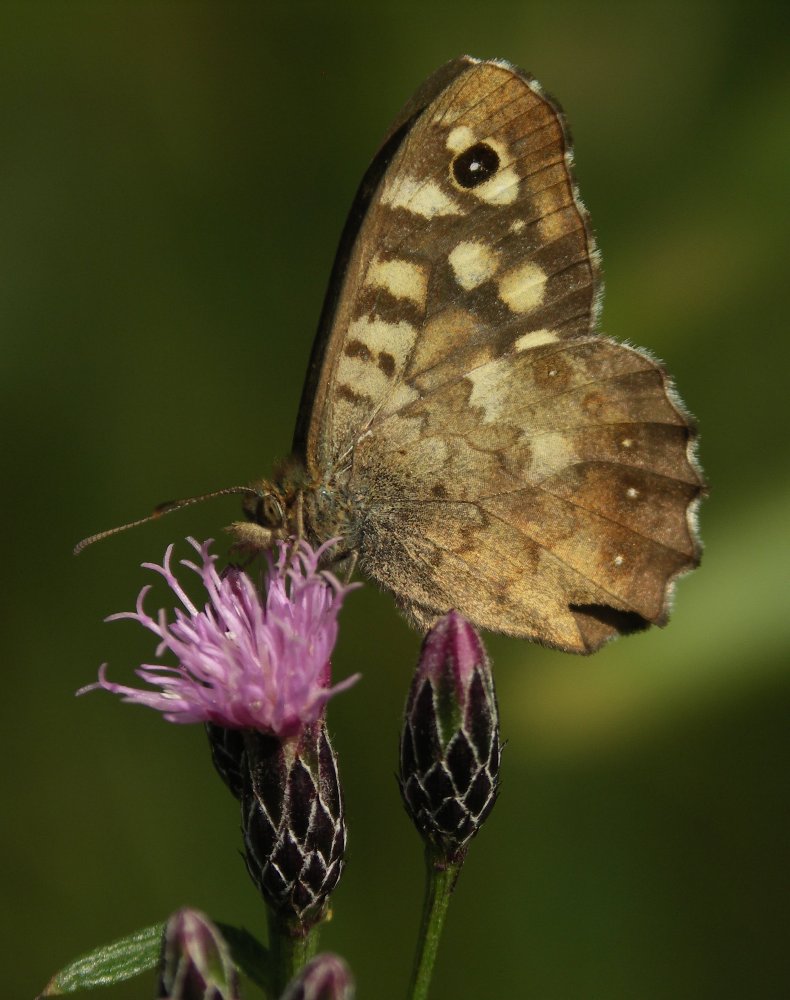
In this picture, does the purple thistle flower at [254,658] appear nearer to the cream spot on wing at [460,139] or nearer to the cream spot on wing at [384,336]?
the cream spot on wing at [384,336]

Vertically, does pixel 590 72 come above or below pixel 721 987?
above

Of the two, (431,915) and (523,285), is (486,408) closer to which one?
(523,285)

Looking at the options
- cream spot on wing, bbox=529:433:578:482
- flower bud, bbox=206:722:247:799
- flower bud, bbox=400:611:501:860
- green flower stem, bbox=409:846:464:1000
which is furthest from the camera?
cream spot on wing, bbox=529:433:578:482

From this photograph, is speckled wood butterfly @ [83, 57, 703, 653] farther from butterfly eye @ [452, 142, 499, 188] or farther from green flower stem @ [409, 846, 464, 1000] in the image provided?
green flower stem @ [409, 846, 464, 1000]

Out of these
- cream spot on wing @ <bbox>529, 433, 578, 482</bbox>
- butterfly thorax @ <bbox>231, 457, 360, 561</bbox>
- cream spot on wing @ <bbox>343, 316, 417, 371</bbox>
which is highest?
cream spot on wing @ <bbox>343, 316, 417, 371</bbox>

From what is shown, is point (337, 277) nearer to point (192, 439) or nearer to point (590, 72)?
point (192, 439)

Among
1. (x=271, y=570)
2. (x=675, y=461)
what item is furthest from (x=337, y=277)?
(x=675, y=461)

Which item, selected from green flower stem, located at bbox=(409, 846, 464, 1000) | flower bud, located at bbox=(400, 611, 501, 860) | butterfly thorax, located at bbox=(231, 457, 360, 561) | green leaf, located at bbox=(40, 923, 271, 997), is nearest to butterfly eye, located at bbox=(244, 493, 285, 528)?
butterfly thorax, located at bbox=(231, 457, 360, 561)

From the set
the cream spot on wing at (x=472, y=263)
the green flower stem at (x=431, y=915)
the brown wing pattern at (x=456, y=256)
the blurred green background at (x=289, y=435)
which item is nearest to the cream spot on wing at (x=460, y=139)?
the brown wing pattern at (x=456, y=256)
